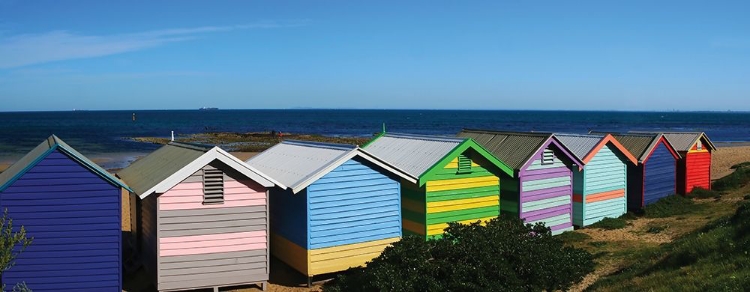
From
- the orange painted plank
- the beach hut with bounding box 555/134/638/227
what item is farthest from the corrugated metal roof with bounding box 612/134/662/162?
the orange painted plank

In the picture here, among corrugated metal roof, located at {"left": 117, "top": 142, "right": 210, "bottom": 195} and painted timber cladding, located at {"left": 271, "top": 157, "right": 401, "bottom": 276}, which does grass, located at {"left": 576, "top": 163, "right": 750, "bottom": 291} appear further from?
corrugated metal roof, located at {"left": 117, "top": 142, "right": 210, "bottom": 195}

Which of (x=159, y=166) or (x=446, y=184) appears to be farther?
(x=446, y=184)

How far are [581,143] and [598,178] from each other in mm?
1473

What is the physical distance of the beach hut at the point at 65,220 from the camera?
45.2 feet

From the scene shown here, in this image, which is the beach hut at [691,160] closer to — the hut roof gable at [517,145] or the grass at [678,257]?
the grass at [678,257]

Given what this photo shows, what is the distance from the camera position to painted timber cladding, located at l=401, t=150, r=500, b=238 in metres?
18.6

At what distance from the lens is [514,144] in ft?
72.5

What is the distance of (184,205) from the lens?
1522 cm

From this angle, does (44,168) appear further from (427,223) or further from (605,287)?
(605,287)

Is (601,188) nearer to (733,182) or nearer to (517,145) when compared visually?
(517,145)

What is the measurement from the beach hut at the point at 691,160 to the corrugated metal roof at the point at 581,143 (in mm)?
6354

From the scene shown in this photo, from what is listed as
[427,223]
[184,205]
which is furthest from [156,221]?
[427,223]

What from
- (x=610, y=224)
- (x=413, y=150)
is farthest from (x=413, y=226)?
(x=610, y=224)

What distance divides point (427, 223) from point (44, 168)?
999 cm
